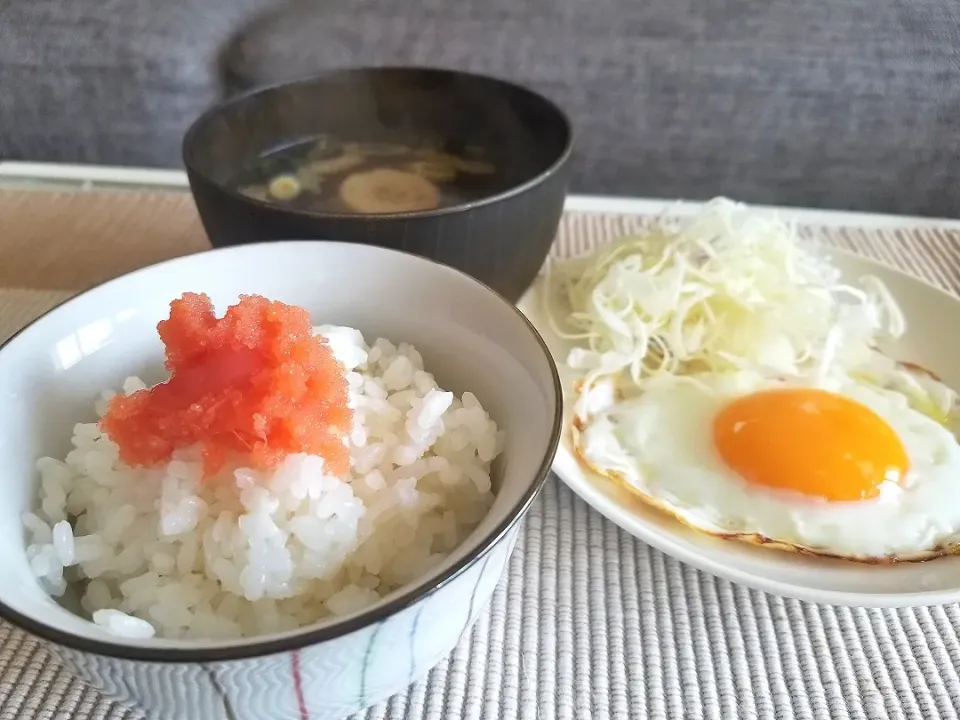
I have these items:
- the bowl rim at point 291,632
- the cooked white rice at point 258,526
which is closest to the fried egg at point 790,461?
the cooked white rice at point 258,526

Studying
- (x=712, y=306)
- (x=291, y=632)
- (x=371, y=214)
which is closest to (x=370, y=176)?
(x=371, y=214)

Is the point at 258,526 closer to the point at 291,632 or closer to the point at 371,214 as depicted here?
the point at 291,632

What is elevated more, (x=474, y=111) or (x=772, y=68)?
(x=474, y=111)

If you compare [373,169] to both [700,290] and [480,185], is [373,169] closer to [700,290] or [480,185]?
[480,185]

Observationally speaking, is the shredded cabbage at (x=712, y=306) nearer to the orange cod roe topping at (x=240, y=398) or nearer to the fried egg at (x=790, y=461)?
the fried egg at (x=790, y=461)

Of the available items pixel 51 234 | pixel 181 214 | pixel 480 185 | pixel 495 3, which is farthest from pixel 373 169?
pixel 495 3

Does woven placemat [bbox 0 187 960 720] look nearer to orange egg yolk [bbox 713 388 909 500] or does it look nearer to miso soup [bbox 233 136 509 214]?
orange egg yolk [bbox 713 388 909 500]

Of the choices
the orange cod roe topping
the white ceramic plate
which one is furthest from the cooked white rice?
the white ceramic plate
